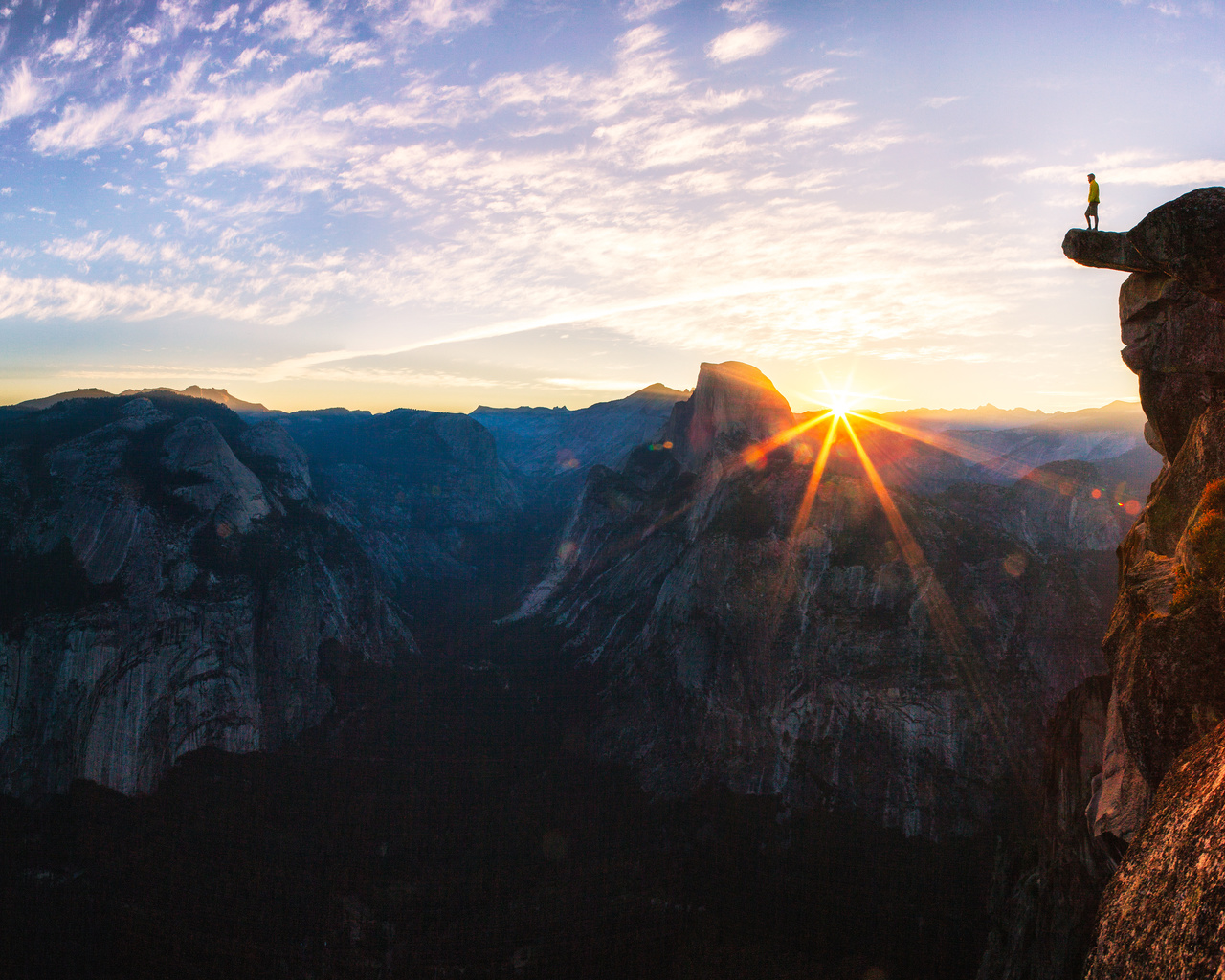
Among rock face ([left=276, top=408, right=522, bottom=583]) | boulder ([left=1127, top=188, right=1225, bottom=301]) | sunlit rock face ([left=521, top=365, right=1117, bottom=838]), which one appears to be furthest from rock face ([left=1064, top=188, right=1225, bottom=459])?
rock face ([left=276, top=408, right=522, bottom=583])

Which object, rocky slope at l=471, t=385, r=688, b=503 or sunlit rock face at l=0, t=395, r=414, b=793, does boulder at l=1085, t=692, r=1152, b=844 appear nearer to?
sunlit rock face at l=0, t=395, r=414, b=793

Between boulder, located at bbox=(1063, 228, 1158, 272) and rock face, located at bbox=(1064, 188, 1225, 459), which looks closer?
rock face, located at bbox=(1064, 188, 1225, 459)

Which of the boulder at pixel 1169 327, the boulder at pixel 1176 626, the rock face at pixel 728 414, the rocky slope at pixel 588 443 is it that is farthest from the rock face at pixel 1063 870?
the rocky slope at pixel 588 443

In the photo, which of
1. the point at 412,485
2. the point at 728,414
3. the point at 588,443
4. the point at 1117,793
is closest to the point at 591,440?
the point at 588,443

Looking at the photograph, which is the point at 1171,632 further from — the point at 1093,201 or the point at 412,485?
the point at 412,485

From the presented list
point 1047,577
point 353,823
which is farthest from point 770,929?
point 1047,577
